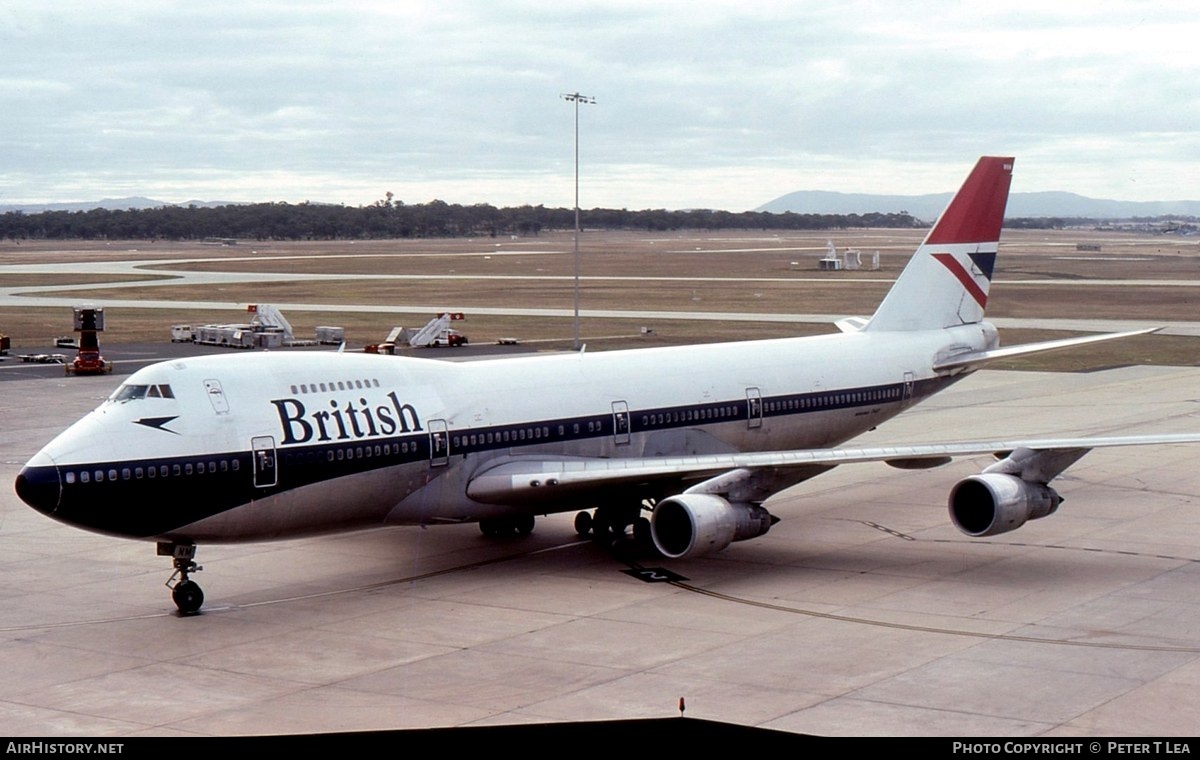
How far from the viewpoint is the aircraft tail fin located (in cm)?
3653

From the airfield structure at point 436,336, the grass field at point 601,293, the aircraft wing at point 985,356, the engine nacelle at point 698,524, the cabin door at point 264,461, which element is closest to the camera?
the cabin door at point 264,461

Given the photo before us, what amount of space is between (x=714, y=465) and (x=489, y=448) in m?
4.30

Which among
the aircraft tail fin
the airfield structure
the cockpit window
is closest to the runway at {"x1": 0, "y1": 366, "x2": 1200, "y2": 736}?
the cockpit window

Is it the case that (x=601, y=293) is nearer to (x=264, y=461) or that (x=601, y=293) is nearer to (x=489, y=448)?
(x=489, y=448)

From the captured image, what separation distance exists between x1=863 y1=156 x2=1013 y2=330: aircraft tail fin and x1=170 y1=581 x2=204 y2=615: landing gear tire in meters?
19.2

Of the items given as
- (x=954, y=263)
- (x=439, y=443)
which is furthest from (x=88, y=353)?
(x=439, y=443)

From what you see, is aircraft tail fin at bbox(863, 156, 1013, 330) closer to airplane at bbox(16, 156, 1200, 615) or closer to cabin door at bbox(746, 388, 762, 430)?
airplane at bbox(16, 156, 1200, 615)

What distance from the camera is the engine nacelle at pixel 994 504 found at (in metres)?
26.7

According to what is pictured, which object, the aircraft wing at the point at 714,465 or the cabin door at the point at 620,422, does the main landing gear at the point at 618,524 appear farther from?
the aircraft wing at the point at 714,465

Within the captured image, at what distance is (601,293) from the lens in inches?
4636

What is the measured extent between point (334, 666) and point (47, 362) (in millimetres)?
50222

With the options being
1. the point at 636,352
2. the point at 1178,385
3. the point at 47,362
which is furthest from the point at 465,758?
the point at 47,362

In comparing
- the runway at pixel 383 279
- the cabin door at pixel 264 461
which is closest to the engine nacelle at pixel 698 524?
the cabin door at pixel 264 461

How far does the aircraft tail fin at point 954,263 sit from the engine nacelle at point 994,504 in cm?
972
